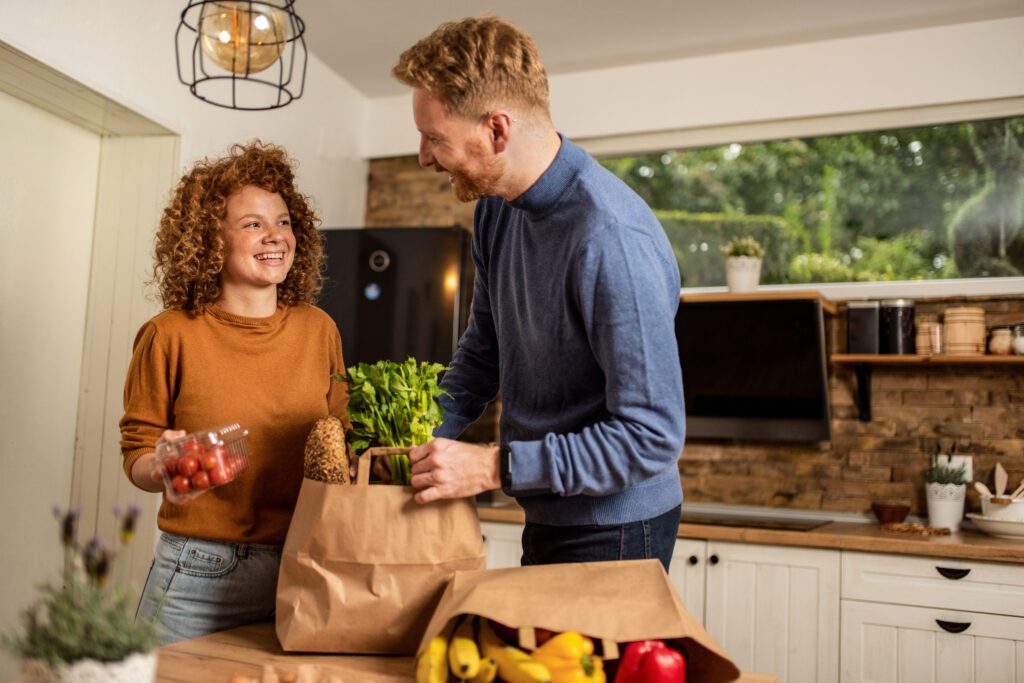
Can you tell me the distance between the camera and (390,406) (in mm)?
1223

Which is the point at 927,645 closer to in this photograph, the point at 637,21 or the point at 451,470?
the point at 451,470

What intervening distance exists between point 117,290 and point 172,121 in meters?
0.60

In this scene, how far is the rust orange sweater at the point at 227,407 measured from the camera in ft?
4.70

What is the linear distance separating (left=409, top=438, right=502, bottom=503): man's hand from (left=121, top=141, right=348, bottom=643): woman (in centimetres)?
41

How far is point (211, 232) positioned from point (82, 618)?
0.88m

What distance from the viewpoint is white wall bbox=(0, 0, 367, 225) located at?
2.56 metres

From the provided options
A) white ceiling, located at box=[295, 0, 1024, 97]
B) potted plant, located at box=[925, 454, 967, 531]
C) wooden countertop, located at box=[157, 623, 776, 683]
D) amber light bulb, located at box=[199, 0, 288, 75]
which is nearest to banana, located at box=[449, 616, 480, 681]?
wooden countertop, located at box=[157, 623, 776, 683]

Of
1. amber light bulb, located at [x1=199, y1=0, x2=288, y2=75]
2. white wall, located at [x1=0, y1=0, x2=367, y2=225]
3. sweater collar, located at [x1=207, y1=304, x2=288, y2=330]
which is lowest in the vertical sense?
sweater collar, located at [x1=207, y1=304, x2=288, y2=330]

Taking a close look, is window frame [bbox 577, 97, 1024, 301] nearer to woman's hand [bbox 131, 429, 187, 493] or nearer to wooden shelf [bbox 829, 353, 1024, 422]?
wooden shelf [bbox 829, 353, 1024, 422]

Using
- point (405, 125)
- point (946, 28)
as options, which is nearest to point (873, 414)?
point (946, 28)

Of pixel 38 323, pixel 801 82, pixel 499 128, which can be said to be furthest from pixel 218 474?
pixel 801 82

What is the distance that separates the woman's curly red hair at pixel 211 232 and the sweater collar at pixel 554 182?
0.54m

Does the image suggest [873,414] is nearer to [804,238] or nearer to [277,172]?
[804,238]

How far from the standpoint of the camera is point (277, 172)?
5.41 feet
